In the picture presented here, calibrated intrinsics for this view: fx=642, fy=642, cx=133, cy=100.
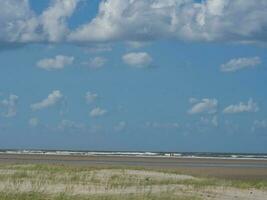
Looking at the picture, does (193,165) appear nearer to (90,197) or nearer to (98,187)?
(98,187)

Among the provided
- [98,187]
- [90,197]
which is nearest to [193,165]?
[98,187]

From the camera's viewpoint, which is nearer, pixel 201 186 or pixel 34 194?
pixel 34 194

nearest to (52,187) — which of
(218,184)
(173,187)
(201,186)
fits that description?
(173,187)

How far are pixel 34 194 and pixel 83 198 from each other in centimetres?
171

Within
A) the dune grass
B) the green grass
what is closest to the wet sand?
the dune grass

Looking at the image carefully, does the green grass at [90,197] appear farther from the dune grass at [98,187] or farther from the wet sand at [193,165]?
the wet sand at [193,165]

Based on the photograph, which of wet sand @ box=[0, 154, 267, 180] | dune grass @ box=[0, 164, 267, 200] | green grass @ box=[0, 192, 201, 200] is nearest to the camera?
green grass @ box=[0, 192, 201, 200]

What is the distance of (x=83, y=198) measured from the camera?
73.0 ft

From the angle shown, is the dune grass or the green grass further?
the dune grass

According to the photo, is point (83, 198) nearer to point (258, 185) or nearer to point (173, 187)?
point (173, 187)

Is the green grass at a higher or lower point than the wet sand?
lower

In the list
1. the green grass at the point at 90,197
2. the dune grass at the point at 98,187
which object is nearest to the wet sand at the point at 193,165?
the dune grass at the point at 98,187

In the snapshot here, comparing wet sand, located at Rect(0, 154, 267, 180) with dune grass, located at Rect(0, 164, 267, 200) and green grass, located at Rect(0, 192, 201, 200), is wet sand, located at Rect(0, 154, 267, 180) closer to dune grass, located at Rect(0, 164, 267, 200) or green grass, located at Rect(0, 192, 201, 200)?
dune grass, located at Rect(0, 164, 267, 200)

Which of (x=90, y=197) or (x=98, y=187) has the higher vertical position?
(x=98, y=187)
